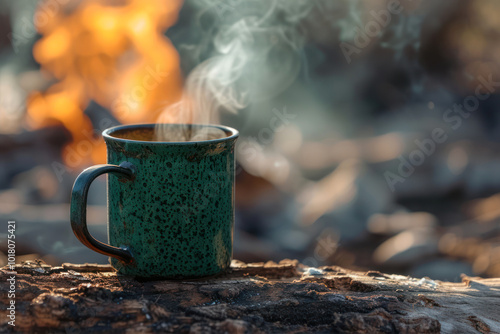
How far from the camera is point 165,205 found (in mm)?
1453

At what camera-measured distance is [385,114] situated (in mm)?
5480

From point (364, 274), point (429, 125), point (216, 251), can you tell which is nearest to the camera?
point (216, 251)

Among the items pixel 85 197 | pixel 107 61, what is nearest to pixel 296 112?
pixel 107 61

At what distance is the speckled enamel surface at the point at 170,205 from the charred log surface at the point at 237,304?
63 millimetres

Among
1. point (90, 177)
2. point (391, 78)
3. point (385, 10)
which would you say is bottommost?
point (90, 177)

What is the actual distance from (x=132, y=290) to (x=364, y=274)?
0.76 metres

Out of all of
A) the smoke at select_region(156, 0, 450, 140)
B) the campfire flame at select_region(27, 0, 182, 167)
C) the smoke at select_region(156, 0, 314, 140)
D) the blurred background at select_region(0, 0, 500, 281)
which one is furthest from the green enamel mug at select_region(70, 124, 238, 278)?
the campfire flame at select_region(27, 0, 182, 167)

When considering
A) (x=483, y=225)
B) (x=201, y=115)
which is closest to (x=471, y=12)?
(x=483, y=225)

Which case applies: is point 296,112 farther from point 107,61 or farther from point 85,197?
point 85,197

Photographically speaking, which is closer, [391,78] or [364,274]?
[364,274]

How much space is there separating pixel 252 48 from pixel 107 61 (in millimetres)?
1257

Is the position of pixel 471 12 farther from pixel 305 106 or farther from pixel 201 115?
pixel 201 115

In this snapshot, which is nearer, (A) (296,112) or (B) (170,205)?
(B) (170,205)

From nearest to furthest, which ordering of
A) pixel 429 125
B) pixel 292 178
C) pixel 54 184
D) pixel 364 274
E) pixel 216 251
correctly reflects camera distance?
1. pixel 216 251
2. pixel 364 274
3. pixel 54 184
4. pixel 292 178
5. pixel 429 125
